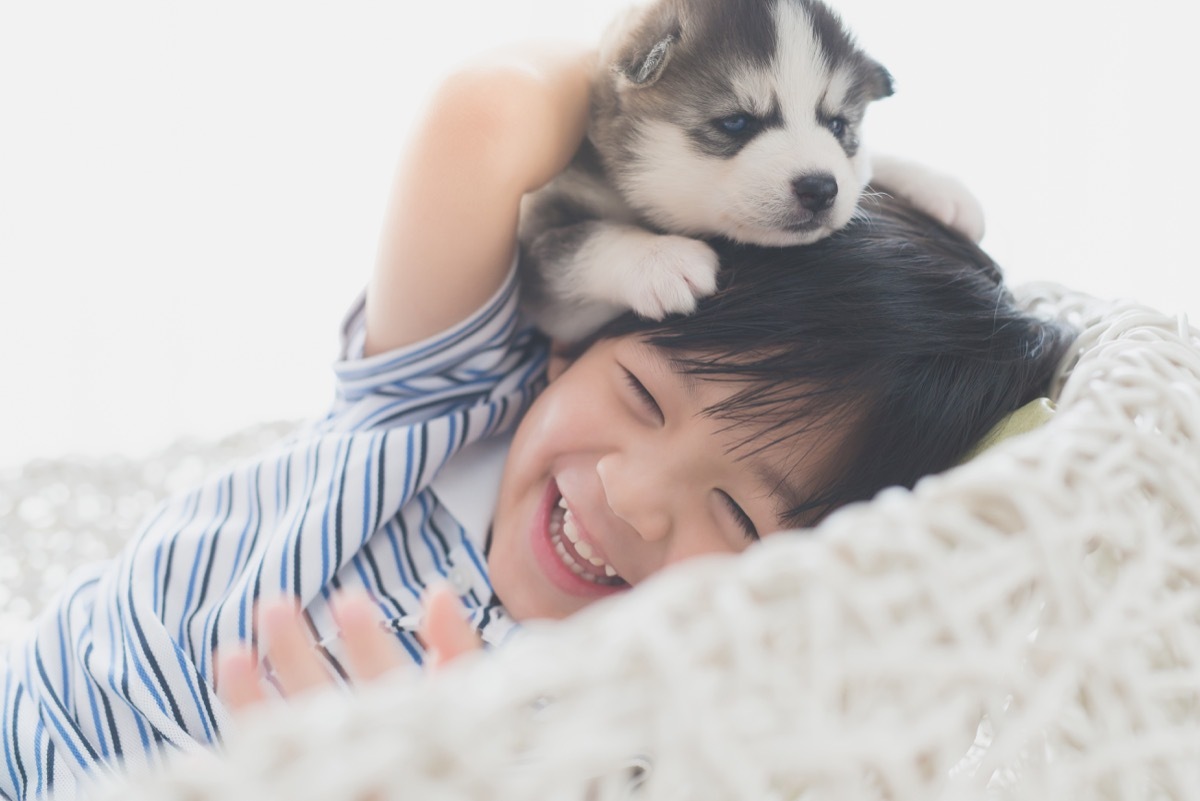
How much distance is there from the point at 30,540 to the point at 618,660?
1.14 meters

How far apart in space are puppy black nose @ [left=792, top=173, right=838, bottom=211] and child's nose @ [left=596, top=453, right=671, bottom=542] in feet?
1.03

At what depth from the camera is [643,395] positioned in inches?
40.9

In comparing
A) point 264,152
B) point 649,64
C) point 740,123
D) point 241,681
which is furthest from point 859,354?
point 264,152

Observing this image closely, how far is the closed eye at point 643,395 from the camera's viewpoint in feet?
3.37

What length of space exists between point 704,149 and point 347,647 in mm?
696

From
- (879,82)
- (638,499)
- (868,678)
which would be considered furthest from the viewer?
(879,82)

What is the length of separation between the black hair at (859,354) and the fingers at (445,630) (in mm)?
432

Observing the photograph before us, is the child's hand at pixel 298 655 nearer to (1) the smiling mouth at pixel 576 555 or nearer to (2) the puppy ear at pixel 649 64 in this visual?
(1) the smiling mouth at pixel 576 555

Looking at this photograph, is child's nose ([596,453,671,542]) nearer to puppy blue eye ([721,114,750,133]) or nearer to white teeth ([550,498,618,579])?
white teeth ([550,498,618,579])

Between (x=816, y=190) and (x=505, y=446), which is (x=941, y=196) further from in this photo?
(x=505, y=446)

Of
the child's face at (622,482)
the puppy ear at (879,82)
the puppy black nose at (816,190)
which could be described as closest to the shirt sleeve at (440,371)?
the child's face at (622,482)

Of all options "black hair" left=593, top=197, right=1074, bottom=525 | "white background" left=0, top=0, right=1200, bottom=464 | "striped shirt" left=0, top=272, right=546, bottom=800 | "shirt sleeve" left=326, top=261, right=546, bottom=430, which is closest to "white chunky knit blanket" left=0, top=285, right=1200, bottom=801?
"black hair" left=593, top=197, right=1074, bottom=525

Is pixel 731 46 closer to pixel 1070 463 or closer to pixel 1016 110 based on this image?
pixel 1070 463

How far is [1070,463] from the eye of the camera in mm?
592
